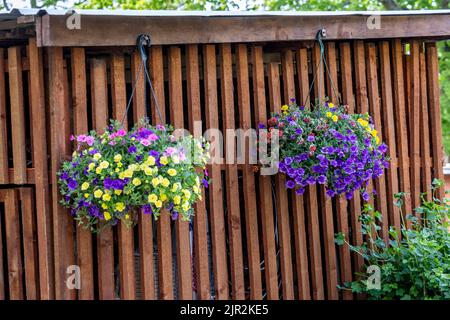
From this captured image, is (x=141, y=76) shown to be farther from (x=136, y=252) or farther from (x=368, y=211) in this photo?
(x=368, y=211)

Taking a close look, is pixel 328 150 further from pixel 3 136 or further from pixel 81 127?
pixel 3 136

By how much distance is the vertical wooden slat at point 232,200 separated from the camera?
12.8 ft

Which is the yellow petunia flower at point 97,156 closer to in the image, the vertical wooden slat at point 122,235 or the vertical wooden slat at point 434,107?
the vertical wooden slat at point 122,235

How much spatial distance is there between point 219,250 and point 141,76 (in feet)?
4.20

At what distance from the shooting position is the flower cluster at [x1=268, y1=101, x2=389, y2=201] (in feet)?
11.9

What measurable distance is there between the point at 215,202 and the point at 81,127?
101 centimetres

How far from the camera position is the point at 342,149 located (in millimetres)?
3605

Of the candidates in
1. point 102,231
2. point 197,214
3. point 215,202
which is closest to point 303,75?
point 215,202

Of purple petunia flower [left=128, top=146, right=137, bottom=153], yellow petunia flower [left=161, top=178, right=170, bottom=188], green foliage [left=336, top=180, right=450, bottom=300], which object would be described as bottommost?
green foliage [left=336, top=180, right=450, bottom=300]

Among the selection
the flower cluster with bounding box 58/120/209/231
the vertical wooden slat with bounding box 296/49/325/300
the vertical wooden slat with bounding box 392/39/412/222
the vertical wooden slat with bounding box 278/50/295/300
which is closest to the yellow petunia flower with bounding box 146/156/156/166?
the flower cluster with bounding box 58/120/209/231

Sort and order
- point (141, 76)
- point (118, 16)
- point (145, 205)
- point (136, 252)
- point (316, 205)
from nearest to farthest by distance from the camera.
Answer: point (145, 205) < point (118, 16) < point (141, 76) < point (316, 205) < point (136, 252)

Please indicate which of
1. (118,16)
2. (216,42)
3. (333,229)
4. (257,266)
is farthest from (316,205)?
(118,16)

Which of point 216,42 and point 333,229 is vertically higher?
point 216,42

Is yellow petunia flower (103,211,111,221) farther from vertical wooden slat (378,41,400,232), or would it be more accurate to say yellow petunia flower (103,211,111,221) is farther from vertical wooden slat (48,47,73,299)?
vertical wooden slat (378,41,400,232)
